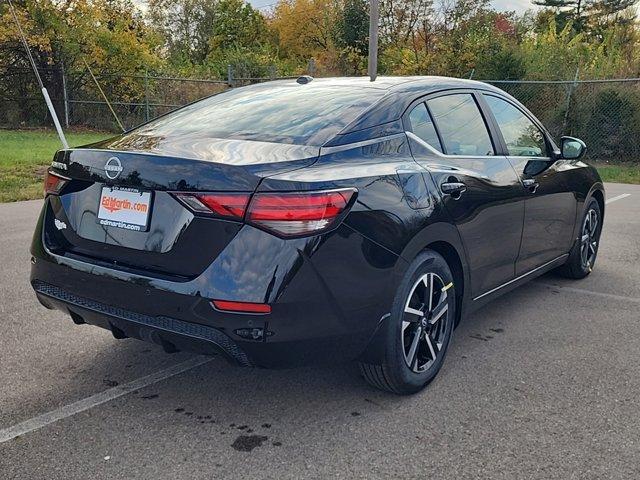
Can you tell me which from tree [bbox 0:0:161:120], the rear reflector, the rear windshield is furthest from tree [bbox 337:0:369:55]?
the rear reflector

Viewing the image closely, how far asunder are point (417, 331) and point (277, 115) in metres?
1.31

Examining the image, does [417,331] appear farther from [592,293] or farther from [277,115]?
[592,293]

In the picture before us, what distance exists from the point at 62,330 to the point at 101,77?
20.8 m

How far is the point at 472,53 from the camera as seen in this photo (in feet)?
67.8

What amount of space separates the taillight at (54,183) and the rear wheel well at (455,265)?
1.82 m

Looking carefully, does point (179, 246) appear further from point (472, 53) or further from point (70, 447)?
point (472, 53)

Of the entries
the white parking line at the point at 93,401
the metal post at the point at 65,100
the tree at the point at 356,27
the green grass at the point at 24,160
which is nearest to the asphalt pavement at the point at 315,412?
the white parking line at the point at 93,401

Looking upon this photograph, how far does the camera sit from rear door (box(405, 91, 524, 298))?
328 centimetres

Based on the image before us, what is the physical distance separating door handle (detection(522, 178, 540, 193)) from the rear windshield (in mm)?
1269

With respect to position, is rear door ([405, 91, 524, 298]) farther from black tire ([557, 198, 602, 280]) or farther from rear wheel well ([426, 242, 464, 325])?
black tire ([557, 198, 602, 280])

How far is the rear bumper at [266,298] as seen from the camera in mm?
2451

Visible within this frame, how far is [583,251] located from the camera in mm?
5305

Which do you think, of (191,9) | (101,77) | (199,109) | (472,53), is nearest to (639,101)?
(472,53)

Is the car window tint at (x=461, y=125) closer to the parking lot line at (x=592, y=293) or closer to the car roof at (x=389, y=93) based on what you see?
the car roof at (x=389, y=93)
